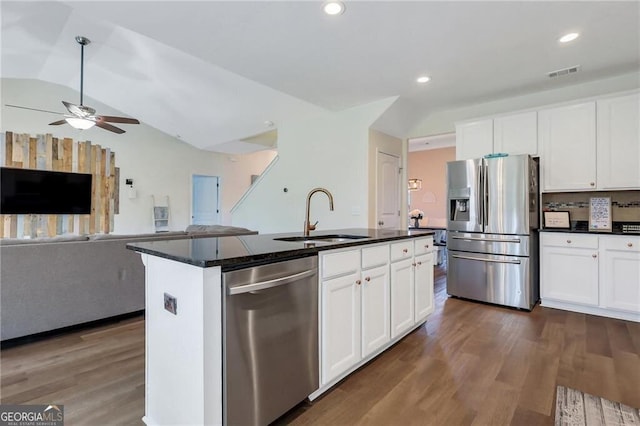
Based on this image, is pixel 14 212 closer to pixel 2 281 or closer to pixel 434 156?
pixel 2 281

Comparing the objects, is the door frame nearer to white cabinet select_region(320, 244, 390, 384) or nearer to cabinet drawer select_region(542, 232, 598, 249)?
white cabinet select_region(320, 244, 390, 384)

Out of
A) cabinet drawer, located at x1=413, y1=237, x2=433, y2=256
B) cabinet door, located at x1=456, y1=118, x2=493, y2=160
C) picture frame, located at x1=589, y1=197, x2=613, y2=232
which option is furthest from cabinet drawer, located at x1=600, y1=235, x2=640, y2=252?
cabinet drawer, located at x1=413, y1=237, x2=433, y2=256

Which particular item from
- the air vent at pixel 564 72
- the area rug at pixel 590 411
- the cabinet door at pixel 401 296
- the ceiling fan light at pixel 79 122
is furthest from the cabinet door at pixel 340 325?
the ceiling fan light at pixel 79 122

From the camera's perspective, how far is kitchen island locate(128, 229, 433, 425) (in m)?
1.31

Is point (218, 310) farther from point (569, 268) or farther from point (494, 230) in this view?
point (569, 268)

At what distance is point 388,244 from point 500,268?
6.92 ft

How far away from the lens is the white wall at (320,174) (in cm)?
477

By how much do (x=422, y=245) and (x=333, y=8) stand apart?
2.13 m

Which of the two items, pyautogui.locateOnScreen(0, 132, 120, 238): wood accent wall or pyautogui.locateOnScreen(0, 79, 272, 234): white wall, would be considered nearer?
pyautogui.locateOnScreen(0, 132, 120, 238): wood accent wall

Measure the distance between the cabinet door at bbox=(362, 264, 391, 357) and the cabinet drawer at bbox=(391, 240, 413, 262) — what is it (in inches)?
5.7

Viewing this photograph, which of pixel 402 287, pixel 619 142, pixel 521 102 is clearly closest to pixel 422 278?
pixel 402 287

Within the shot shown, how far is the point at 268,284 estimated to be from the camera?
1468mm

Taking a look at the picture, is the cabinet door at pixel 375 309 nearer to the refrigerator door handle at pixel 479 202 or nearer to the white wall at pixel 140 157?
the refrigerator door handle at pixel 479 202

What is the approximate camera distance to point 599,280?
332 centimetres
